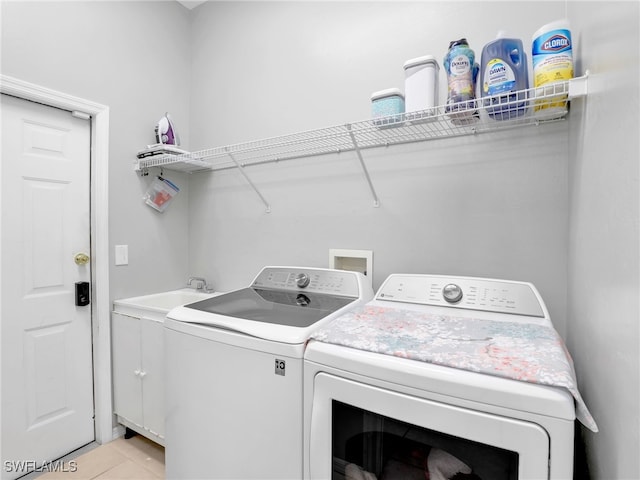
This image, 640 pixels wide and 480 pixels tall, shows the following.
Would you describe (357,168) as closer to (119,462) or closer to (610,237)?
(610,237)

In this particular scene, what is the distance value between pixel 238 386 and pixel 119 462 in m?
1.42

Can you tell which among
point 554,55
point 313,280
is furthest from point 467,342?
point 554,55

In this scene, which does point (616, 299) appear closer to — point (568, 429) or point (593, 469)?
point (568, 429)

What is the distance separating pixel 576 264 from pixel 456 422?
0.76 metres

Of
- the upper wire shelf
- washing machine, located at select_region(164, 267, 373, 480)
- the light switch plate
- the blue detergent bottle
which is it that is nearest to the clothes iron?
the upper wire shelf

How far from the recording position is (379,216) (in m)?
1.76

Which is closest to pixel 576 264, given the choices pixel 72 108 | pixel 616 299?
pixel 616 299

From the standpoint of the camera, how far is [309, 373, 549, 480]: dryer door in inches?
28.1

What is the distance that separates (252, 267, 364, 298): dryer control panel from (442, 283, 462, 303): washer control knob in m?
0.39

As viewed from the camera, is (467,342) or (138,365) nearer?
(467,342)

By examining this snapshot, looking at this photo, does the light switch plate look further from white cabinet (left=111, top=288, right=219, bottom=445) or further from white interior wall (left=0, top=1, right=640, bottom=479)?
A: white cabinet (left=111, top=288, right=219, bottom=445)

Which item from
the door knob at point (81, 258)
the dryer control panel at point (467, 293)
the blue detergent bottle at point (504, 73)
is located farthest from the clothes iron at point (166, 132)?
the blue detergent bottle at point (504, 73)

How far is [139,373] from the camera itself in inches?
76.2

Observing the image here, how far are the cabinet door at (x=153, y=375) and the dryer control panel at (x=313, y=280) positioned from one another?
2.15 ft
